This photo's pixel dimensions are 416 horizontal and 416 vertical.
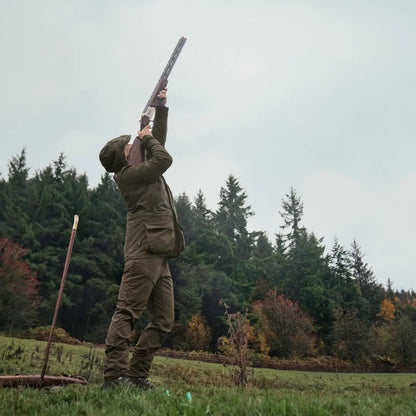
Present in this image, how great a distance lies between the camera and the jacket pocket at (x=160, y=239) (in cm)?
339

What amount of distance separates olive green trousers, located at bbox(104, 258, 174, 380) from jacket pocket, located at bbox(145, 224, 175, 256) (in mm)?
96

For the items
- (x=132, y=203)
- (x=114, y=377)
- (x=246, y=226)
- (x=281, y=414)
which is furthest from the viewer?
(x=246, y=226)

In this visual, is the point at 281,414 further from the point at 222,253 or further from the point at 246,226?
the point at 246,226

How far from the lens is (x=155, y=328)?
3.46m

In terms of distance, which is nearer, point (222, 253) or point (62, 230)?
point (62, 230)

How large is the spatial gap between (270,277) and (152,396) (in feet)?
122

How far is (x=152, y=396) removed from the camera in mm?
2570

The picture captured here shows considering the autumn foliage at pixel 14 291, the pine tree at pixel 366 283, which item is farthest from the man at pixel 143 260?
the pine tree at pixel 366 283

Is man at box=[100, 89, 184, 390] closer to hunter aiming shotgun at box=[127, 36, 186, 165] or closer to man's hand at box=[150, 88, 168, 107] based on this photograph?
hunter aiming shotgun at box=[127, 36, 186, 165]

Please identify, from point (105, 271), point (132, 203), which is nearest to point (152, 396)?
Result: point (132, 203)

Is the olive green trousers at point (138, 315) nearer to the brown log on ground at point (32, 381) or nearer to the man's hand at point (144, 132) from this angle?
the brown log on ground at point (32, 381)

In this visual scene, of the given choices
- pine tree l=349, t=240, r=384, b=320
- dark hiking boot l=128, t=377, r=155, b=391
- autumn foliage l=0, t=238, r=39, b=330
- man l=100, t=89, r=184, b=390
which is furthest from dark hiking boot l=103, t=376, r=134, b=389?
pine tree l=349, t=240, r=384, b=320

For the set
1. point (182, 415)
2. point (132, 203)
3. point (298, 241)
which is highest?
point (298, 241)

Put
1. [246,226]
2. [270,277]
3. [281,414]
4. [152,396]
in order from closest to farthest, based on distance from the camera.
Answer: [281,414]
[152,396]
[270,277]
[246,226]
